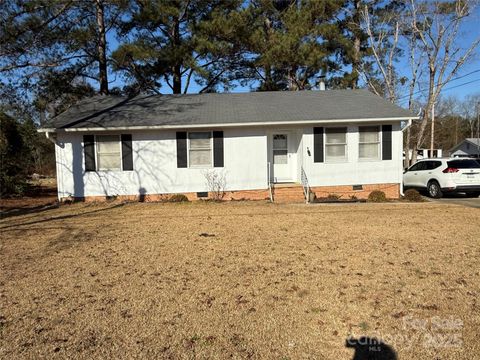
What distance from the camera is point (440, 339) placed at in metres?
3.19

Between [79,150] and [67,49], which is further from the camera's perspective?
[67,49]

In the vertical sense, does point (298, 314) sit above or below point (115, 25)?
below

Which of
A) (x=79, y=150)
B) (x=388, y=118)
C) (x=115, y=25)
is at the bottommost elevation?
(x=79, y=150)

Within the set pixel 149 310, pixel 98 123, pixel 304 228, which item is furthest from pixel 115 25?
pixel 149 310

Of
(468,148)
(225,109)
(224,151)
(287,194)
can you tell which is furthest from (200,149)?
(468,148)

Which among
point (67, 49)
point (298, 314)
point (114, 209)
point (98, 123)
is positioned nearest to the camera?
point (298, 314)

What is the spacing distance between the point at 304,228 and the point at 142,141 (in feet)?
24.4

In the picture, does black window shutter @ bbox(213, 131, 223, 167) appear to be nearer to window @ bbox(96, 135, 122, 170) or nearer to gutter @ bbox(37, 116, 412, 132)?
gutter @ bbox(37, 116, 412, 132)

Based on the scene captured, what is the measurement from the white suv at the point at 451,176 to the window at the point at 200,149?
8187 mm

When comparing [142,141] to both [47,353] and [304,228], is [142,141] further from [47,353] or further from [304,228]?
[47,353]

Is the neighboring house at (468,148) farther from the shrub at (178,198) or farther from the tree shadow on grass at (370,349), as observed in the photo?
the tree shadow on grass at (370,349)

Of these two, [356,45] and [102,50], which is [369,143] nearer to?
[356,45]

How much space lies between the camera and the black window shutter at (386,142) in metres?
13.3

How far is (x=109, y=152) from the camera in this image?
12945mm
